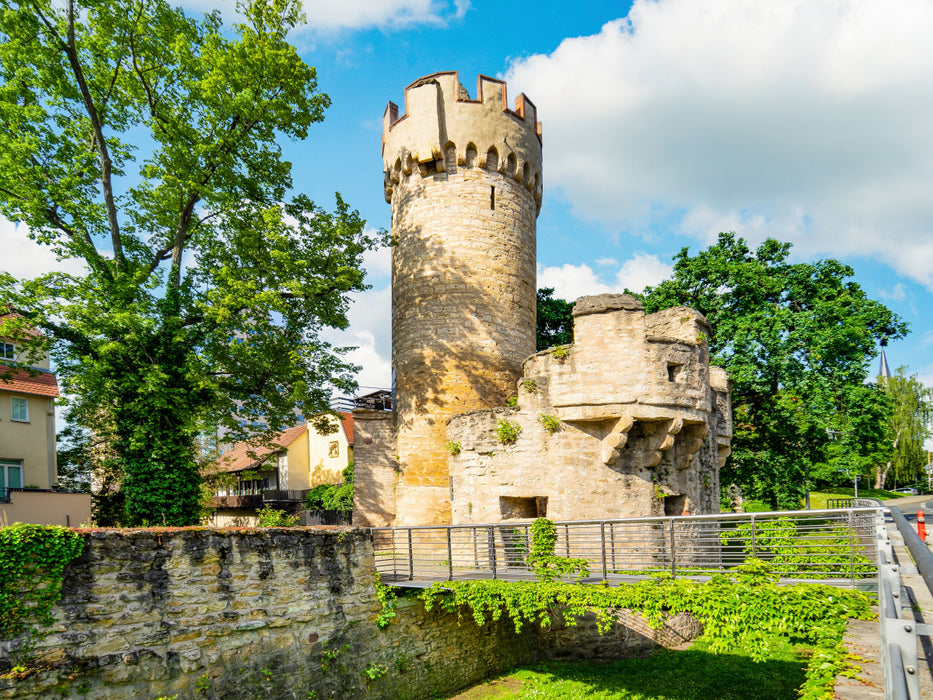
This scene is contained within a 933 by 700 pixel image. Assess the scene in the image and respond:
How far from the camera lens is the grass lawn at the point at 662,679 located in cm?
1053

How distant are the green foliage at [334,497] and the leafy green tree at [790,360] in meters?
16.4

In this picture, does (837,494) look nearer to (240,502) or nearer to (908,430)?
(908,430)

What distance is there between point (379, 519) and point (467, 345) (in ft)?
18.2

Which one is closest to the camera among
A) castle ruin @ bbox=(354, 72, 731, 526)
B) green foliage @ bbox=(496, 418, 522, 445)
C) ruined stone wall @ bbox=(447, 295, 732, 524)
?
ruined stone wall @ bbox=(447, 295, 732, 524)

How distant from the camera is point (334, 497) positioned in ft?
92.6

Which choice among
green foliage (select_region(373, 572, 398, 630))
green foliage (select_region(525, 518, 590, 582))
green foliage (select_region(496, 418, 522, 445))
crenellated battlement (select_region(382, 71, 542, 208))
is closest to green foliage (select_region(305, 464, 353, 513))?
green foliage (select_region(496, 418, 522, 445))

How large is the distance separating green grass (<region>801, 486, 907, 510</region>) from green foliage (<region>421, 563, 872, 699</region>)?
25.5 metres

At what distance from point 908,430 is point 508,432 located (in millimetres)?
46994

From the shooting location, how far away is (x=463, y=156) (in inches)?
630

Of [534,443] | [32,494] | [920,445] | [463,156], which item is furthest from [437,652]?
[920,445]

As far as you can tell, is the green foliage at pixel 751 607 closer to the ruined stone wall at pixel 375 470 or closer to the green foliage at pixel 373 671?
the green foliage at pixel 373 671

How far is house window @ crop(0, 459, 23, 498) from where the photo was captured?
1733 cm

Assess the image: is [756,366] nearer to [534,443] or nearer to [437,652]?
[534,443]

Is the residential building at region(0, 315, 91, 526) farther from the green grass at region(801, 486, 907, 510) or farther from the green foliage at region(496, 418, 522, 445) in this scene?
the green grass at region(801, 486, 907, 510)
